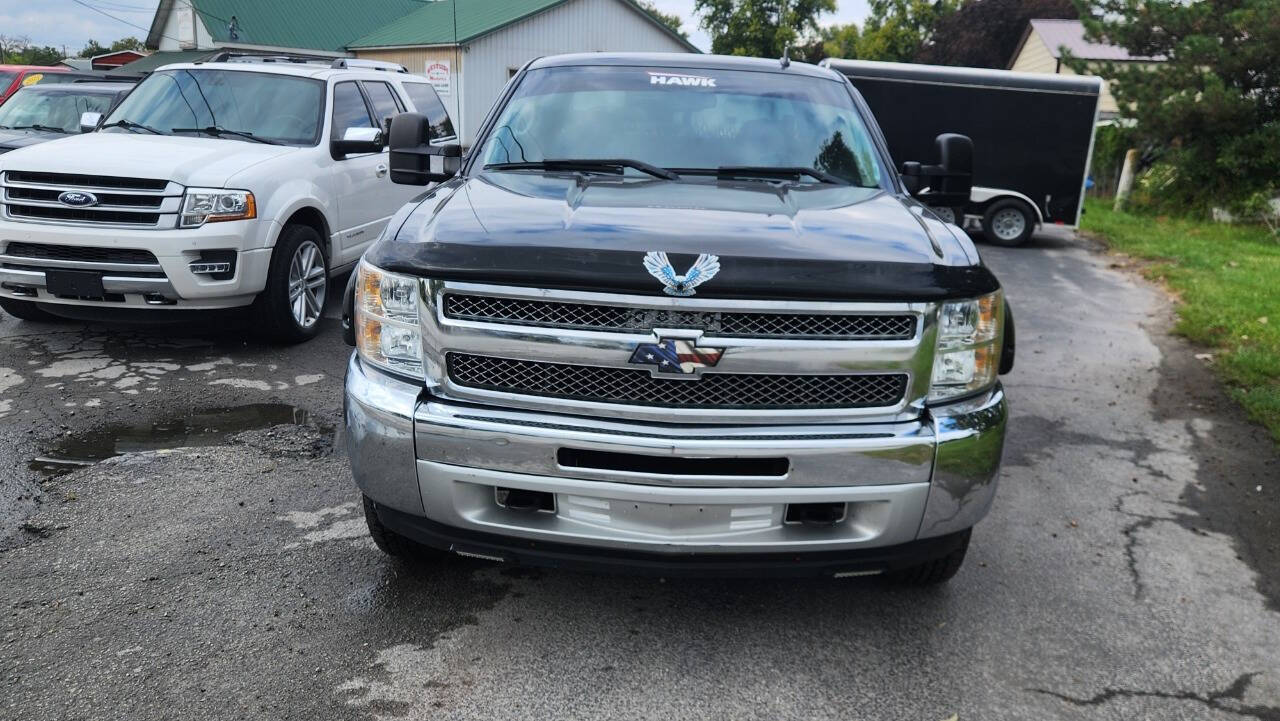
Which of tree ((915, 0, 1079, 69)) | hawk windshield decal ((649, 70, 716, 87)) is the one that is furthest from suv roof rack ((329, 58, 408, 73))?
tree ((915, 0, 1079, 69))

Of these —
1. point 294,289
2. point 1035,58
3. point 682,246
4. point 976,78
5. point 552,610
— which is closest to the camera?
point 682,246

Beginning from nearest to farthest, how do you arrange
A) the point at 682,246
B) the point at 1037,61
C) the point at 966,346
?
the point at 682,246 < the point at 966,346 < the point at 1037,61

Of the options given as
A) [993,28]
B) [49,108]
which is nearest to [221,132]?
[49,108]

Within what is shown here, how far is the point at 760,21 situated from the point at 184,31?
93.8 feet

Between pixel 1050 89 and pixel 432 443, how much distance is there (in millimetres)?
14060

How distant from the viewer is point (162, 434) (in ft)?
16.7

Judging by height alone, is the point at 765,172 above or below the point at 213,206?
above

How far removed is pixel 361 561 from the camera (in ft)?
12.3

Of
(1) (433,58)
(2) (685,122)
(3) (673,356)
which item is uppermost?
(1) (433,58)

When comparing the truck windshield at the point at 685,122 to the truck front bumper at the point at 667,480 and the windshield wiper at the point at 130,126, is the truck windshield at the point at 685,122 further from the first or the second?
the windshield wiper at the point at 130,126

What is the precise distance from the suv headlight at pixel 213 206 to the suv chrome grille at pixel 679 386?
3.92 m

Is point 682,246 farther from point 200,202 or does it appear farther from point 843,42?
point 843,42

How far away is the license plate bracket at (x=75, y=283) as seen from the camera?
6055 millimetres

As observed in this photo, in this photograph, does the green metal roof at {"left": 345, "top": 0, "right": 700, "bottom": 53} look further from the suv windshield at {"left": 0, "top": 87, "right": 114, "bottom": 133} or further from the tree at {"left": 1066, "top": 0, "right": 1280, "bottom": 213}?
the suv windshield at {"left": 0, "top": 87, "right": 114, "bottom": 133}
